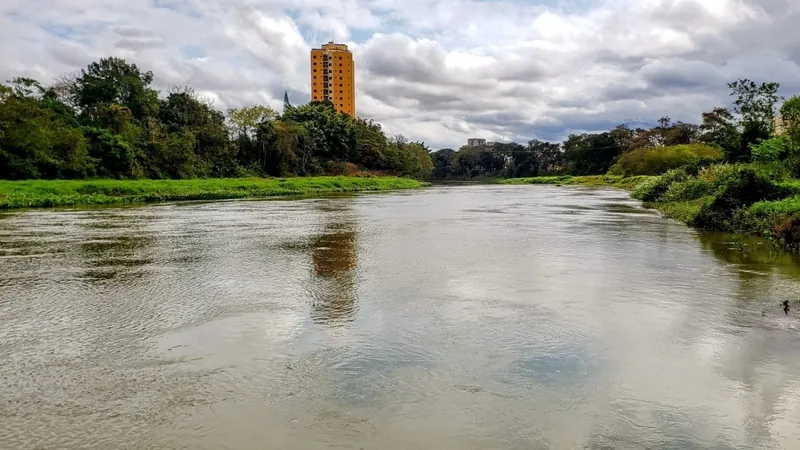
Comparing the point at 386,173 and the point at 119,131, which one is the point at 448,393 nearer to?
the point at 119,131

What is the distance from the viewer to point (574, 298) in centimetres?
821

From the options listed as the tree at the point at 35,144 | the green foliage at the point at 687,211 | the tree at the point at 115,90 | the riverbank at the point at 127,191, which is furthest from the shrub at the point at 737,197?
the tree at the point at 115,90

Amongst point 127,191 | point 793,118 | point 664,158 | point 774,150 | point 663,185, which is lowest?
point 127,191

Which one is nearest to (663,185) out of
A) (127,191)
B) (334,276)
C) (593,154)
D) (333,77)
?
(334,276)

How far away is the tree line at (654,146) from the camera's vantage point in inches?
818

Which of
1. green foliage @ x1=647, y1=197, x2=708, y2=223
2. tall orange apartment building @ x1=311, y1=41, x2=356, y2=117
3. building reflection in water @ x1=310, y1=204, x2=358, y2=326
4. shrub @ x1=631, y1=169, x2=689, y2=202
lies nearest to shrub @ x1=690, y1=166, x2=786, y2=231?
green foliage @ x1=647, y1=197, x2=708, y2=223

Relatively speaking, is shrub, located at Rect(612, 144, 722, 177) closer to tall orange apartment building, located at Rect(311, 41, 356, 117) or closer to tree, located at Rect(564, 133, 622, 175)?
tree, located at Rect(564, 133, 622, 175)

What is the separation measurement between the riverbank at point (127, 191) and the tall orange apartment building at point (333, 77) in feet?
264

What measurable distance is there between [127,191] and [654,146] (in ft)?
250

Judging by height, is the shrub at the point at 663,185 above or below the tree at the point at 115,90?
below

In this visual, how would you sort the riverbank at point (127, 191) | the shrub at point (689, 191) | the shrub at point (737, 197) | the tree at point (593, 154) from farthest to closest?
the tree at point (593, 154) → the riverbank at point (127, 191) → the shrub at point (689, 191) → the shrub at point (737, 197)

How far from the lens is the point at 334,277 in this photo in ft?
32.6

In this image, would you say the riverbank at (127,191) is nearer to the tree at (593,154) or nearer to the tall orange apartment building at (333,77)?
the tree at (593,154)

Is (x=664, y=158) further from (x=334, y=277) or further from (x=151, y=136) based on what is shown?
(x=334, y=277)
